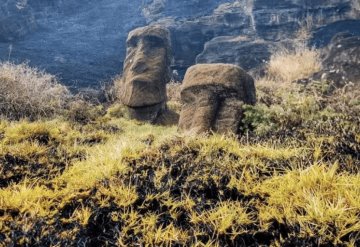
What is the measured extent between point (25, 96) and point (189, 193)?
7.36 meters

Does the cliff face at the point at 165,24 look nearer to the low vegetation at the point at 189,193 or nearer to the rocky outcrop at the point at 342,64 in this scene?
the rocky outcrop at the point at 342,64

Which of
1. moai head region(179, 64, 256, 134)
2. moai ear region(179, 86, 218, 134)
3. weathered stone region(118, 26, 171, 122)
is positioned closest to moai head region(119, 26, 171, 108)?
weathered stone region(118, 26, 171, 122)

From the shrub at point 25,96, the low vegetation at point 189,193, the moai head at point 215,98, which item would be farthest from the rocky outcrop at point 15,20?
the low vegetation at point 189,193

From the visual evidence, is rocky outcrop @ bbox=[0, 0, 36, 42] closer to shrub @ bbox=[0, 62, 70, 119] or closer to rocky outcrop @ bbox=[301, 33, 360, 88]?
shrub @ bbox=[0, 62, 70, 119]

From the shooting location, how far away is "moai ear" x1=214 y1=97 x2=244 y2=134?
6188 mm

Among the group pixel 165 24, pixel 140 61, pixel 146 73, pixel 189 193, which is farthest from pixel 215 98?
pixel 165 24

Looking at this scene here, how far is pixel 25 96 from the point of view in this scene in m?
9.12

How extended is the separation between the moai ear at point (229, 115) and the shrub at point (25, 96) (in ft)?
13.9

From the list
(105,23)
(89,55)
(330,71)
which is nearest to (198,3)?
(105,23)

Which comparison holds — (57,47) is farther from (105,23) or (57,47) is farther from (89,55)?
(105,23)

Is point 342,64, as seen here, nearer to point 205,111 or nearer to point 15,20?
point 205,111

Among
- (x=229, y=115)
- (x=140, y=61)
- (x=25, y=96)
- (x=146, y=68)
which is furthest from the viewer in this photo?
(x=140, y=61)

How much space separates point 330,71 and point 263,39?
421 inches

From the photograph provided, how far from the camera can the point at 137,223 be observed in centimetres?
252
